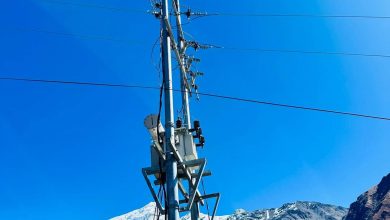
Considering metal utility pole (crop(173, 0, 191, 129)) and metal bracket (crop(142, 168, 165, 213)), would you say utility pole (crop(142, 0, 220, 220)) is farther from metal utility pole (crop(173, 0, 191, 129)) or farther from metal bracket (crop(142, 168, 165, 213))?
metal utility pole (crop(173, 0, 191, 129))

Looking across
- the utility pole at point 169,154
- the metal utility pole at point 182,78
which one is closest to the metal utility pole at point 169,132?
the utility pole at point 169,154

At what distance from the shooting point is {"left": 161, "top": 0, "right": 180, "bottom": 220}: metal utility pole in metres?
9.74

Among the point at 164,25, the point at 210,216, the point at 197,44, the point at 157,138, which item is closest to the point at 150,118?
the point at 157,138

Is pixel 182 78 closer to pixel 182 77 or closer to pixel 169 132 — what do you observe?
pixel 182 77

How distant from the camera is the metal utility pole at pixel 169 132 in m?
9.74

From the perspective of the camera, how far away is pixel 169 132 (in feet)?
34.9

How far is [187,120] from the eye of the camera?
1547 cm

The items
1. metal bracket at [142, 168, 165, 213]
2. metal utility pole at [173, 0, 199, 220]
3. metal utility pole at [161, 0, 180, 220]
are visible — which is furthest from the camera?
→ metal utility pole at [173, 0, 199, 220]

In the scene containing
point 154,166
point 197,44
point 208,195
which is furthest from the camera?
point 197,44

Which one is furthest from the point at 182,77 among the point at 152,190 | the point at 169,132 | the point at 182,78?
the point at 152,190

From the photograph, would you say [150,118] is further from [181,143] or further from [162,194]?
[162,194]

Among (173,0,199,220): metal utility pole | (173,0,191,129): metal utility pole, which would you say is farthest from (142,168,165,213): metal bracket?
(173,0,191,129): metal utility pole

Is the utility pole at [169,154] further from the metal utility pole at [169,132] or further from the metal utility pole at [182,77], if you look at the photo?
the metal utility pole at [182,77]

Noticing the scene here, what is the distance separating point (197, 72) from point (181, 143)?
8.56 metres
